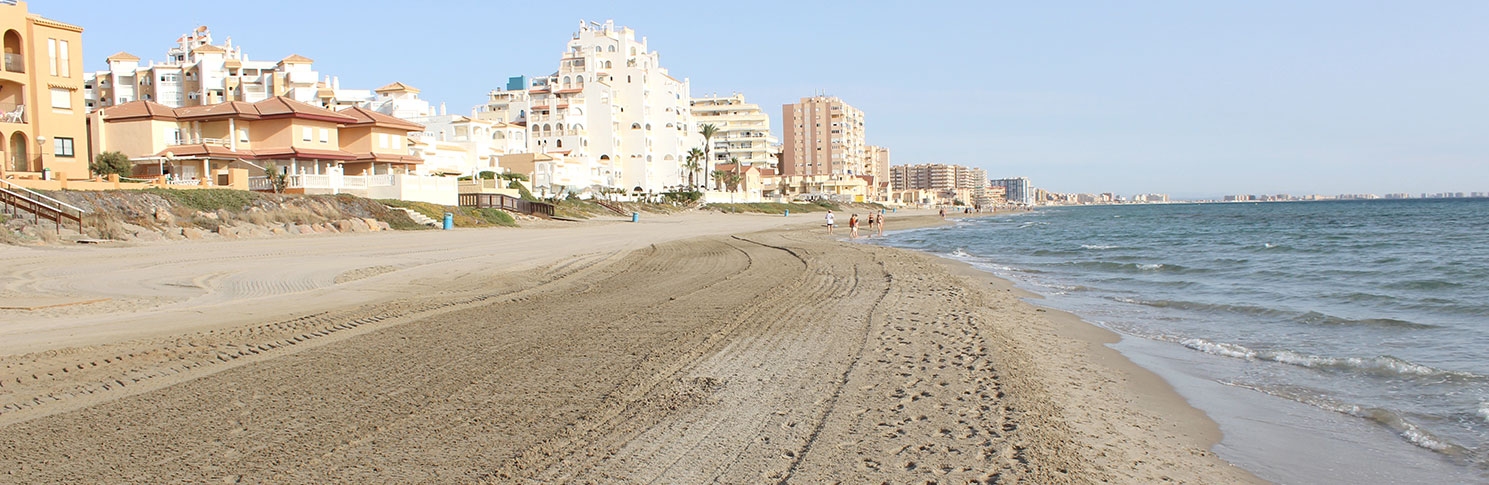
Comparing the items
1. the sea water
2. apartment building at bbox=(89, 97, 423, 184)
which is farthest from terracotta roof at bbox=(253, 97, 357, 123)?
the sea water

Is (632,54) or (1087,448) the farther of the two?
(632,54)

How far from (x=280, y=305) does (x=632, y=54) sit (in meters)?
92.4

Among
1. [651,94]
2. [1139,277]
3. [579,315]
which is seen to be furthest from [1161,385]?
[651,94]

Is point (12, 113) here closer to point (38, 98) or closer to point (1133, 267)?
point (38, 98)

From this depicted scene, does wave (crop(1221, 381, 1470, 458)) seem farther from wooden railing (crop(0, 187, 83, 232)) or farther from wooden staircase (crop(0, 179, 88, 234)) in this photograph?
wooden railing (crop(0, 187, 83, 232))

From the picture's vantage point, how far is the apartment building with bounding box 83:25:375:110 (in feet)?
278

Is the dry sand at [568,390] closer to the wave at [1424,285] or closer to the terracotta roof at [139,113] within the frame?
the wave at [1424,285]

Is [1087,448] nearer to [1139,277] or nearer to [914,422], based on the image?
[914,422]

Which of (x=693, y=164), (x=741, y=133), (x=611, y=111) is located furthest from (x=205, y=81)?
(x=741, y=133)

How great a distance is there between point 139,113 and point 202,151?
500cm

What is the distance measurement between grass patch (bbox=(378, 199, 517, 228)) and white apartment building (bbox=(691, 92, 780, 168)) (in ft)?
340

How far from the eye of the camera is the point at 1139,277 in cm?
2023

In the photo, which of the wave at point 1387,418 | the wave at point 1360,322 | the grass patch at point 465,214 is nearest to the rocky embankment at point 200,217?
the grass patch at point 465,214

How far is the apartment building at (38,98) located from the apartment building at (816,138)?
138 m
